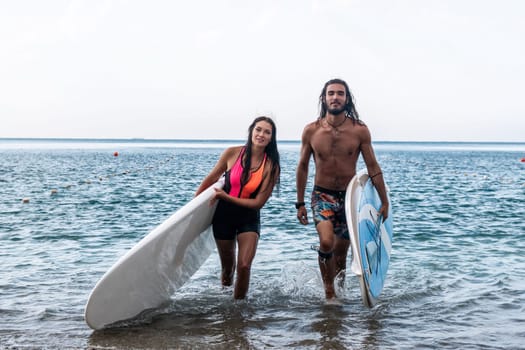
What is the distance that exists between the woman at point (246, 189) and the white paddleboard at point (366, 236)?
30.2 inches

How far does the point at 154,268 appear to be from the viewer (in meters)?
5.69

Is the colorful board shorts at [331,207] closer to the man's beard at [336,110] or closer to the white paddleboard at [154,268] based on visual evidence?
the man's beard at [336,110]

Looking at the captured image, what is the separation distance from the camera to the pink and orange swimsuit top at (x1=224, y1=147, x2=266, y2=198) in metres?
5.82

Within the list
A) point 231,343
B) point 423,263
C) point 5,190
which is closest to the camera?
point 231,343

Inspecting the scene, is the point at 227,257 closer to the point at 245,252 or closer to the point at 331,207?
the point at 245,252

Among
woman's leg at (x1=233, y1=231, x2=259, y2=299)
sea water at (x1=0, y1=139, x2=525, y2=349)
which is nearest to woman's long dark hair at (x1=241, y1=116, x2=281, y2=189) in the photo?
woman's leg at (x1=233, y1=231, x2=259, y2=299)

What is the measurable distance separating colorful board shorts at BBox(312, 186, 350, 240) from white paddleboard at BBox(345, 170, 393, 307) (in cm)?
20

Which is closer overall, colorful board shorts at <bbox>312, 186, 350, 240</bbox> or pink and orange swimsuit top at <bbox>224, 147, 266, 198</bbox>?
pink and orange swimsuit top at <bbox>224, 147, 266, 198</bbox>

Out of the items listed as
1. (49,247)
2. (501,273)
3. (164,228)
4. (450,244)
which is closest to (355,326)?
(164,228)

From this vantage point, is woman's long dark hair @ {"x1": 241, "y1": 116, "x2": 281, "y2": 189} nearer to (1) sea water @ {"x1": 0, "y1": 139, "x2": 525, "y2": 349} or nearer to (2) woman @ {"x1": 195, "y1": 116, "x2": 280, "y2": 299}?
(2) woman @ {"x1": 195, "y1": 116, "x2": 280, "y2": 299}

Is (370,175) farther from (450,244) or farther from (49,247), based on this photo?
(49,247)

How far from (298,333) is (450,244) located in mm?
5618

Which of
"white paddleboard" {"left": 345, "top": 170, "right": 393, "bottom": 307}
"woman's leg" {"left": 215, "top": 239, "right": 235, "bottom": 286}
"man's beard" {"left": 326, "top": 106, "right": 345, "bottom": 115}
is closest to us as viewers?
"white paddleboard" {"left": 345, "top": 170, "right": 393, "bottom": 307}

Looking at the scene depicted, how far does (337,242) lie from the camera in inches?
249
